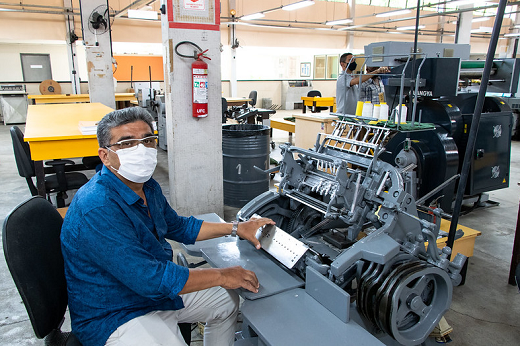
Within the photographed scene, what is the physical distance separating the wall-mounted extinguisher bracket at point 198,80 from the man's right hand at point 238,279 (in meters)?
2.15

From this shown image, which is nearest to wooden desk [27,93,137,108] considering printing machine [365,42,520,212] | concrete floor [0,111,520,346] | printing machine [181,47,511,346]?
concrete floor [0,111,520,346]

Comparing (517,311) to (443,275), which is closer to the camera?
(443,275)

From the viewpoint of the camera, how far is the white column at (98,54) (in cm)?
602

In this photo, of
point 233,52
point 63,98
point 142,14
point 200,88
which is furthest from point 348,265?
point 233,52

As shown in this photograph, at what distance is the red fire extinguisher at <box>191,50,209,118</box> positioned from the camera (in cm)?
325

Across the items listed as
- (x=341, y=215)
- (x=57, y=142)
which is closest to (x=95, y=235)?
(x=341, y=215)

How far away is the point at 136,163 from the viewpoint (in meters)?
1.35

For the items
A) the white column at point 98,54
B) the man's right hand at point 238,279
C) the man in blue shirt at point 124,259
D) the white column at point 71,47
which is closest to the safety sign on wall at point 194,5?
the man in blue shirt at point 124,259

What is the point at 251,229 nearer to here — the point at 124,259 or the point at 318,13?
the point at 124,259

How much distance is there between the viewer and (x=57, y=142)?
2.97 m

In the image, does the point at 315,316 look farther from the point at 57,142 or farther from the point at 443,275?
the point at 57,142

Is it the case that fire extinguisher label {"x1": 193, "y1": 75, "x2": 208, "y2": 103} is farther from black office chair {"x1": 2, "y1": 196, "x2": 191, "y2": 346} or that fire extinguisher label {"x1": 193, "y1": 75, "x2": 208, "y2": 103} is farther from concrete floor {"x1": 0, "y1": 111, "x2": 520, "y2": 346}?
black office chair {"x1": 2, "y1": 196, "x2": 191, "y2": 346}

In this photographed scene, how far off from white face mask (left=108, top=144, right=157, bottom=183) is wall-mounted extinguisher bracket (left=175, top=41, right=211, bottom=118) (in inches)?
78.8

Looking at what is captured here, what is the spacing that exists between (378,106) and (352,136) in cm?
38
